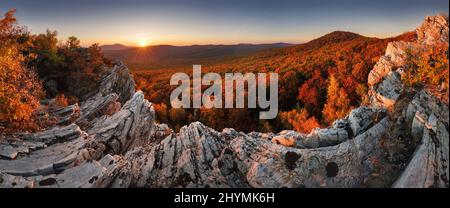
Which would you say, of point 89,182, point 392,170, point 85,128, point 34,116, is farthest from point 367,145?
point 34,116

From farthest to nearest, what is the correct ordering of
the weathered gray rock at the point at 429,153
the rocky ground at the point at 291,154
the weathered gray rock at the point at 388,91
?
the weathered gray rock at the point at 388,91, the rocky ground at the point at 291,154, the weathered gray rock at the point at 429,153

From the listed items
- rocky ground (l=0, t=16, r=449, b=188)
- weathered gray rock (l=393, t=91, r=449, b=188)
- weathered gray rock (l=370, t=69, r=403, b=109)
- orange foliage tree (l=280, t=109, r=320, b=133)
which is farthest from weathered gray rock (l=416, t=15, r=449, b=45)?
orange foliage tree (l=280, t=109, r=320, b=133)

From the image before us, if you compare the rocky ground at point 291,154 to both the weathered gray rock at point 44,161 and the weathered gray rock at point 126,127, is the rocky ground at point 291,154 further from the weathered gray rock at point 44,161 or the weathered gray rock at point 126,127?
the weathered gray rock at point 126,127

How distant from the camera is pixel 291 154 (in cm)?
1686

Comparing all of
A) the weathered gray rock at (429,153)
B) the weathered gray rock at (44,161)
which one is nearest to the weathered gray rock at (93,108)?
the weathered gray rock at (44,161)

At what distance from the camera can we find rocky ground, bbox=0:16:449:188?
15273 mm

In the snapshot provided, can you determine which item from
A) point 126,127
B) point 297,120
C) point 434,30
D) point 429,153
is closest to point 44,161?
point 126,127

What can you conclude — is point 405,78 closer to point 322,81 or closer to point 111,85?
point 111,85

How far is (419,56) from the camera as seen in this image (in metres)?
19.1

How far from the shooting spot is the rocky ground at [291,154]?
15273 mm

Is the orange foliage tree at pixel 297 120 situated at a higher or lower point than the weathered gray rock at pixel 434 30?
lower

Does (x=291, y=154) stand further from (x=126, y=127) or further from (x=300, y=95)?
(x=300, y=95)

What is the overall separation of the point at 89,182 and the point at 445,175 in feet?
44.9

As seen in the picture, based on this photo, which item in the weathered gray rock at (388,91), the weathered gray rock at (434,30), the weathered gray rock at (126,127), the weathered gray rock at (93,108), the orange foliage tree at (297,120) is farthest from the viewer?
the orange foliage tree at (297,120)
